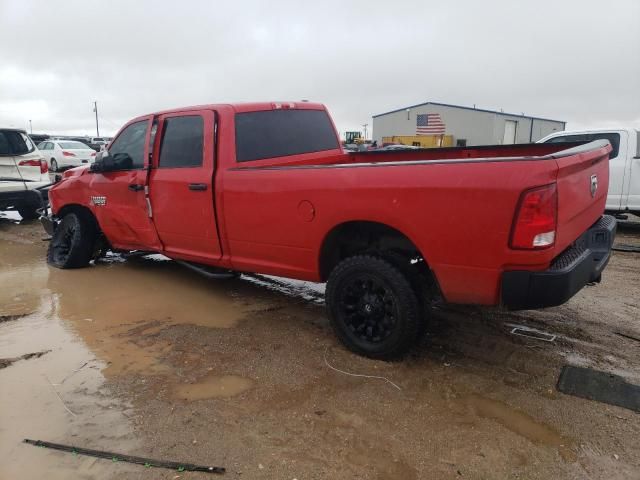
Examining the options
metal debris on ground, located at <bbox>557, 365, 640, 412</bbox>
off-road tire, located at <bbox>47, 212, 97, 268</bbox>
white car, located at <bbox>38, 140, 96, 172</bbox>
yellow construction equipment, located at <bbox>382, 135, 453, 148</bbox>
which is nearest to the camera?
metal debris on ground, located at <bbox>557, 365, 640, 412</bbox>

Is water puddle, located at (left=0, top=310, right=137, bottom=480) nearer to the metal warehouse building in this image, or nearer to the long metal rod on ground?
the long metal rod on ground

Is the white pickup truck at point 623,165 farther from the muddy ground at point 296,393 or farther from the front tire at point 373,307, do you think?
the front tire at point 373,307

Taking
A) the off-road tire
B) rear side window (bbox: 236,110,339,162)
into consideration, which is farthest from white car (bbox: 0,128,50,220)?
rear side window (bbox: 236,110,339,162)

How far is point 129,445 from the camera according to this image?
105 inches

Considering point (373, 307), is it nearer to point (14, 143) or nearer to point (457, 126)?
point (14, 143)

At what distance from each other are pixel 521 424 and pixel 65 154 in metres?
22.1

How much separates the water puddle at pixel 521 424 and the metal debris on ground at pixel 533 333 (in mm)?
1133

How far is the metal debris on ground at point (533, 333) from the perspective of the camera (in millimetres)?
3934

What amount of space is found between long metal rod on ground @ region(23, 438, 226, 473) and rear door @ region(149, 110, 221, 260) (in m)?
2.20

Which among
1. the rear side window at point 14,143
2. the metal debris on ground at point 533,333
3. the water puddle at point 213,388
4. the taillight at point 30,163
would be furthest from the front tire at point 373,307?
the rear side window at point 14,143

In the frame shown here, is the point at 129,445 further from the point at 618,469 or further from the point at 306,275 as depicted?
the point at 618,469

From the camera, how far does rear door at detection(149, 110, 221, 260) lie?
14.7ft

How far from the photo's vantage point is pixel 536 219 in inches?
107

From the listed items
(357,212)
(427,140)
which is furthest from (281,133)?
(427,140)
